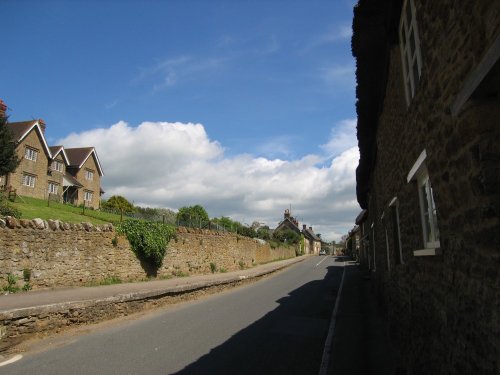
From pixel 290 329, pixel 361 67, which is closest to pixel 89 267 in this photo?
pixel 290 329

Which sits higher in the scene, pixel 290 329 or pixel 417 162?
pixel 417 162

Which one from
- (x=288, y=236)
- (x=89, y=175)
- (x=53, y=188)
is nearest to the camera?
(x=53, y=188)

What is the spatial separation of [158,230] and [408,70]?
46.8 ft

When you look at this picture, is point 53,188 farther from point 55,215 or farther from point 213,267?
point 213,267

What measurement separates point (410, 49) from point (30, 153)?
127 feet

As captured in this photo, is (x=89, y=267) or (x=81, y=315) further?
(x=89, y=267)

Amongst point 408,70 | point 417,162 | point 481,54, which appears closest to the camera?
point 481,54

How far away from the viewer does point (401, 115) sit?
6027 millimetres

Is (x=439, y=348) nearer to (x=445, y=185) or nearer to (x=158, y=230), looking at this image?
(x=445, y=185)

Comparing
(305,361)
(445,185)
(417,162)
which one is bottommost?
(305,361)

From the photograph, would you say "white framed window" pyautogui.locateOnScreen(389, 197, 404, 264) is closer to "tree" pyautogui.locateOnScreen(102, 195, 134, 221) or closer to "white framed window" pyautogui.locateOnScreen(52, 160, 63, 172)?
"white framed window" pyautogui.locateOnScreen(52, 160, 63, 172)

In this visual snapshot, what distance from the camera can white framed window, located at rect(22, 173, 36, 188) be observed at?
35.5 metres

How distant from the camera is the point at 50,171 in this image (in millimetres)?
39562

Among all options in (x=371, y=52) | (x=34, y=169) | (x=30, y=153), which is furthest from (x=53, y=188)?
(x=371, y=52)
